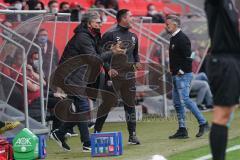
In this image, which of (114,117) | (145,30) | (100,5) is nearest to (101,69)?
(114,117)

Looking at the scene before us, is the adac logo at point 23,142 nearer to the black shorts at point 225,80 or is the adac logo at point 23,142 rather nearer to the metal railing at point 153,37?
the black shorts at point 225,80

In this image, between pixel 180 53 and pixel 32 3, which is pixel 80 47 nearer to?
pixel 180 53

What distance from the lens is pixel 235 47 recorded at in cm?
775

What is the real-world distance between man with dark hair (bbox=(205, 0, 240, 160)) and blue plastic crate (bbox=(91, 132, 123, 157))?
10.3 ft

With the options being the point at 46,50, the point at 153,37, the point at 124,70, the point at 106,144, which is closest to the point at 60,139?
the point at 106,144

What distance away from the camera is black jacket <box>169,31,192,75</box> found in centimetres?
1243

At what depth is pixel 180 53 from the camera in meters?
12.5

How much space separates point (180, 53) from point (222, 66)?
4.81m

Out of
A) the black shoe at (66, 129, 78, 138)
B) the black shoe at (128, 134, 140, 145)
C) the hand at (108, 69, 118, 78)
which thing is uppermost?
the hand at (108, 69, 118, 78)

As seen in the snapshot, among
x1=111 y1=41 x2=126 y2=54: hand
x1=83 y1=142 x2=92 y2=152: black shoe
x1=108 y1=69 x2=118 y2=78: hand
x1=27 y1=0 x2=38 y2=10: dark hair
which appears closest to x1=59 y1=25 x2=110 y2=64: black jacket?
x1=108 y1=69 x2=118 y2=78: hand

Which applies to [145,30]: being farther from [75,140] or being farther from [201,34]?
[75,140]

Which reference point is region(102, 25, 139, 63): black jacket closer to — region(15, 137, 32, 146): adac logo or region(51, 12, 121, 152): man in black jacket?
region(51, 12, 121, 152): man in black jacket

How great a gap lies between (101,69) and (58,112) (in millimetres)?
1012

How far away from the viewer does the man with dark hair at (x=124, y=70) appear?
11867 millimetres
